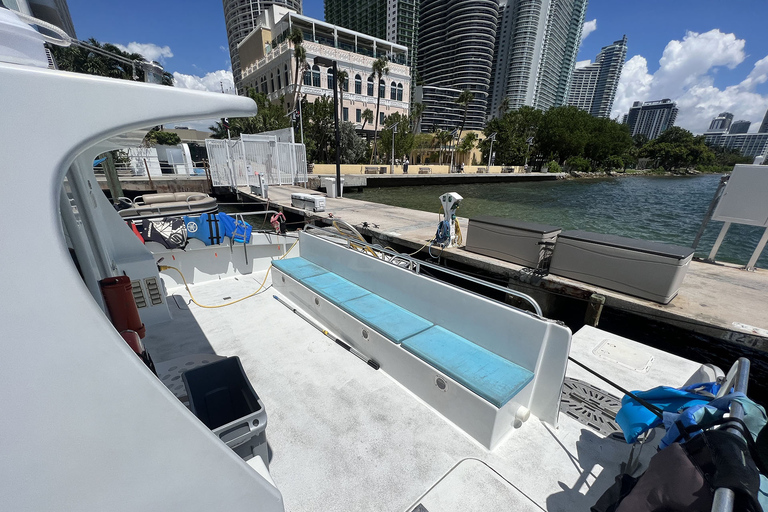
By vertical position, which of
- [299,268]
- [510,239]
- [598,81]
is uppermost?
[598,81]

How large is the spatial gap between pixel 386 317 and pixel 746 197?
709 centimetres

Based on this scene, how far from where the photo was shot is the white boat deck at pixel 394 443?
7.39 feet

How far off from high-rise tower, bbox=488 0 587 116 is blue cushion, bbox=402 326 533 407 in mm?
114119

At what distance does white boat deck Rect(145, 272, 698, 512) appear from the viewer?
2.25 meters

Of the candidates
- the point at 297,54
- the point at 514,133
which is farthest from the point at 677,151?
the point at 297,54

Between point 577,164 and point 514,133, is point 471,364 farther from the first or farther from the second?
point 577,164

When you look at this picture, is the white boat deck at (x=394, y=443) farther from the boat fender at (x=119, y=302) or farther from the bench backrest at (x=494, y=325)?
the boat fender at (x=119, y=302)

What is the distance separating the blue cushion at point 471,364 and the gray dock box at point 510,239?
12.0 ft

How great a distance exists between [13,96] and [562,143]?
63562mm

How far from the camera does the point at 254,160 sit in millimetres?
15453

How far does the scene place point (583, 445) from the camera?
2.66 metres

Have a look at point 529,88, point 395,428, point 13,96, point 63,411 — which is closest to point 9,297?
point 63,411

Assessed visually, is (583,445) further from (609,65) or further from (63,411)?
(609,65)

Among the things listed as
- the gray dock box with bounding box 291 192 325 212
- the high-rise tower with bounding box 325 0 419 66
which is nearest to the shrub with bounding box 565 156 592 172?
the gray dock box with bounding box 291 192 325 212
